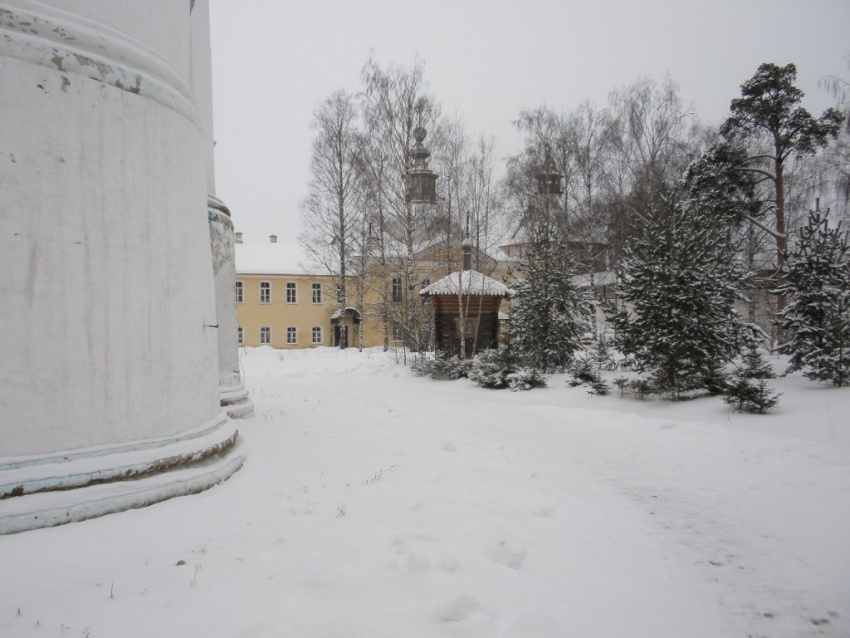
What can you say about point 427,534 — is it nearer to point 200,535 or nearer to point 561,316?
point 200,535

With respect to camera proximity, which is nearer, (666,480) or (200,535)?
(200,535)

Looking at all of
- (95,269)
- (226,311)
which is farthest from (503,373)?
(95,269)

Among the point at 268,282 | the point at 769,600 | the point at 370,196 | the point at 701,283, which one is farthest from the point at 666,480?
the point at 268,282

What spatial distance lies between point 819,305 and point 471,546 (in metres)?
8.90

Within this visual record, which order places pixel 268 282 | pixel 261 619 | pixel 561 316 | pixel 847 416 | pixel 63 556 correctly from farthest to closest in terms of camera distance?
1. pixel 268 282
2. pixel 561 316
3. pixel 847 416
4. pixel 63 556
5. pixel 261 619

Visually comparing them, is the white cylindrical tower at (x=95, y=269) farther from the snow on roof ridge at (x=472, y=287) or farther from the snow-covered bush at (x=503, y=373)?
the snow on roof ridge at (x=472, y=287)

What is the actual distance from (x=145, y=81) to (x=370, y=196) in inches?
765

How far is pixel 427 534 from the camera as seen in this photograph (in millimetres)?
3742

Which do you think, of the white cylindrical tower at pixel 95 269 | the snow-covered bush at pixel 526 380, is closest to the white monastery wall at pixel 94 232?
the white cylindrical tower at pixel 95 269

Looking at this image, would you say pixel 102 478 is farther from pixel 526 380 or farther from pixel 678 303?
pixel 526 380

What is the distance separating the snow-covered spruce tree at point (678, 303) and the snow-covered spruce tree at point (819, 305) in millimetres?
1024

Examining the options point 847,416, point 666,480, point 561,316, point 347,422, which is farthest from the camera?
point 561,316

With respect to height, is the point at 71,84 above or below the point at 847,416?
above

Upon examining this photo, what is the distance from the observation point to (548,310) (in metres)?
15.0
